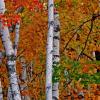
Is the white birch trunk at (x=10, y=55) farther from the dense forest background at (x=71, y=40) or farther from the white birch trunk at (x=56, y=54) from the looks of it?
the white birch trunk at (x=56, y=54)

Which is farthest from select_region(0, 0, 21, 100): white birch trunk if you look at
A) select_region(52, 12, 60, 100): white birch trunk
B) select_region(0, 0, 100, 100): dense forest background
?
select_region(52, 12, 60, 100): white birch trunk

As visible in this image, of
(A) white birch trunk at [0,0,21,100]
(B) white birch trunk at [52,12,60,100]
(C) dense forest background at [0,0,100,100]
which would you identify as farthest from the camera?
(C) dense forest background at [0,0,100,100]

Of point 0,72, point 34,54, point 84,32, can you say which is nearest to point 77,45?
point 84,32

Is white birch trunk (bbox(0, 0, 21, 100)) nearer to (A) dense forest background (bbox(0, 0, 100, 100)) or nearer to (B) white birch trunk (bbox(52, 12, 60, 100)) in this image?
(A) dense forest background (bbox(0, 0, 100, 100))

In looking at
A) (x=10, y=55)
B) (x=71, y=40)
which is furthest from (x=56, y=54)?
(x=71, y=40)

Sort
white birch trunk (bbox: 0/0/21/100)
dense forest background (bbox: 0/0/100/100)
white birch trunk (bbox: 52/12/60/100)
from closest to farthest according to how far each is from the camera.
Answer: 1. white birch trunk (bbox: 0/0/21/100)
2. white birch trunk (bbox: 52/12/60/100)
3. dense forest background (bbox: 0/0/100/100)

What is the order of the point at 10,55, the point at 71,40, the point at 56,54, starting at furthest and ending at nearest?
1. the point at 71,40
2. the point at 56,54
3. the point at 10,55

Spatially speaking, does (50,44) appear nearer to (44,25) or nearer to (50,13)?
(50,13)

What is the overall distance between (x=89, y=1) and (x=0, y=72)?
8.29 m

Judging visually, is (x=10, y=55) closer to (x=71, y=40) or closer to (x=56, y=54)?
(x=56, y=54)

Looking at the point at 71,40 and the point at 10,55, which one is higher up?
the point at 71,40

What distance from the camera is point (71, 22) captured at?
14.8 m

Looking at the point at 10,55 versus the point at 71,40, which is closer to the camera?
the point at 10,55

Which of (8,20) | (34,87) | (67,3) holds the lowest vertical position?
(34,87)
